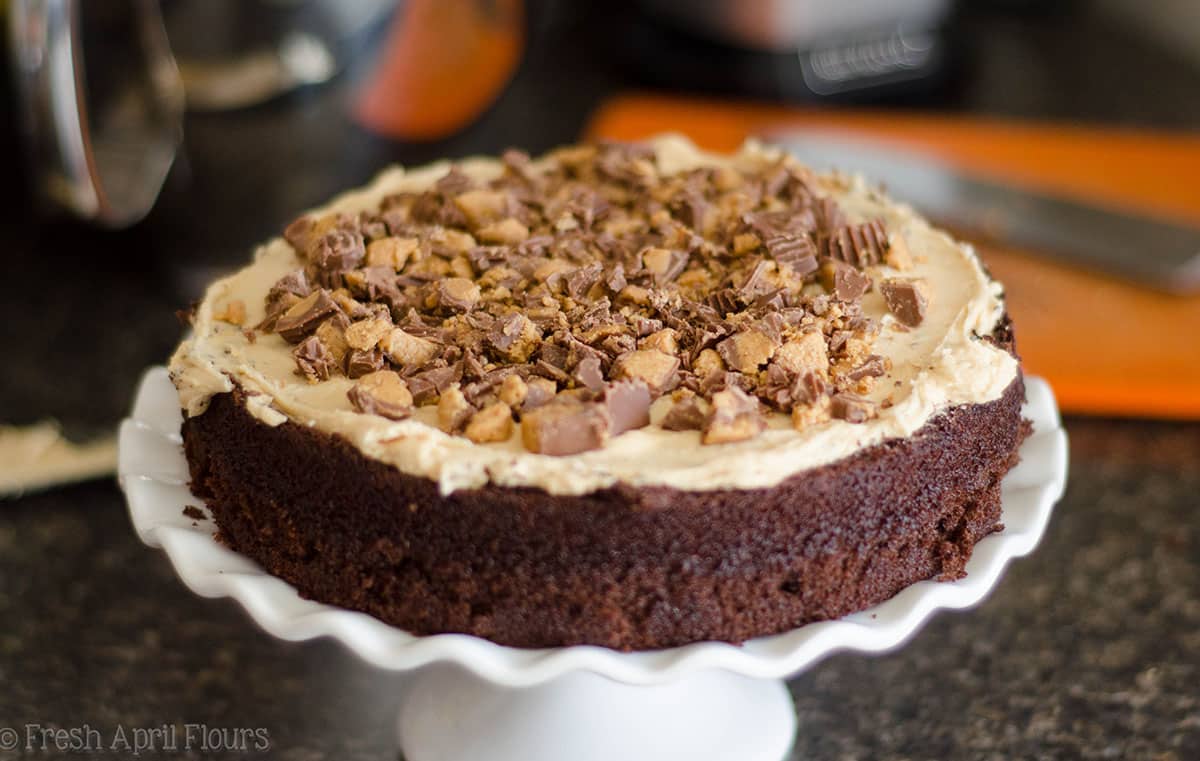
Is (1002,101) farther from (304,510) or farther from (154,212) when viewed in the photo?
(304,510)

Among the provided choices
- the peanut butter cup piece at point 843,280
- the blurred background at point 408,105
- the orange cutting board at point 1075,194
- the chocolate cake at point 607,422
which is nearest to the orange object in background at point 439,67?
the blurred background at point 408,105

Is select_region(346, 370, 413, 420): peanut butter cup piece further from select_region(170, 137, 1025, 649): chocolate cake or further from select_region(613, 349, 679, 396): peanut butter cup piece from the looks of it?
select_region(613, 349, 679, 396): peanut butter cup piece

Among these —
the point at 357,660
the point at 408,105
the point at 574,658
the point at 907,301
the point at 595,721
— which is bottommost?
the point at 357,660

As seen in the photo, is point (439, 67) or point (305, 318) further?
point (439, 67)

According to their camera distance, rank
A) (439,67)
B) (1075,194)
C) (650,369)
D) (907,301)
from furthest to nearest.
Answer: (1075,194) < (439,67) < (907,301) < (650,369)

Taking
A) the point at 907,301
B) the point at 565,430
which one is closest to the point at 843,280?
the point at 907,301

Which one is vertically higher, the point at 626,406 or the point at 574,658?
the point at 626,406

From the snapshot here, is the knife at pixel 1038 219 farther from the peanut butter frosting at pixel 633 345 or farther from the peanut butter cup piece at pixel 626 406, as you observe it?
the peanut butter cup piece at pixel 626 406

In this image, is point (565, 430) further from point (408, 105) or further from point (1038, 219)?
point (1038, 219)

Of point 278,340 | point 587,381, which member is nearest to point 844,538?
point 587,381
